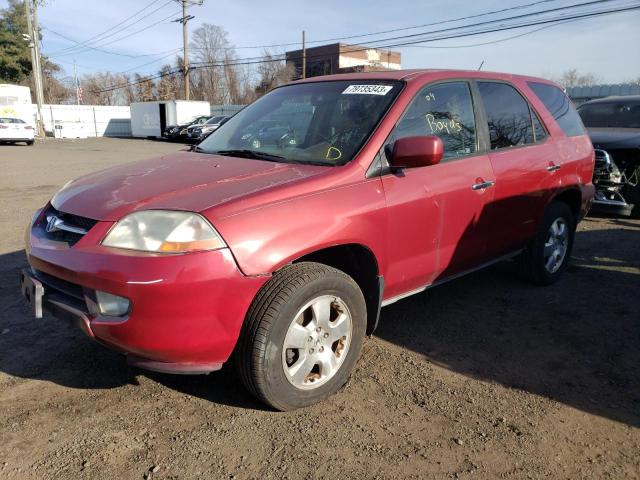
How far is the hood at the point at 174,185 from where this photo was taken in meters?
2.54

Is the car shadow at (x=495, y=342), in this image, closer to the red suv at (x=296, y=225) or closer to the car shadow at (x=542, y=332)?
the car shadow at (x=542, y=332)

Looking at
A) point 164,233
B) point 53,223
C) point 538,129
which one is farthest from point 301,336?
point 538,129

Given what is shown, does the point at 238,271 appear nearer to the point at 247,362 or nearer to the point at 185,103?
the point at 247,362

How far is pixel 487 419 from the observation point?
2725 mm

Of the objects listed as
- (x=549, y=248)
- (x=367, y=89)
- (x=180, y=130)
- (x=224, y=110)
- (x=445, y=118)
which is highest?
(x=367, y=89)

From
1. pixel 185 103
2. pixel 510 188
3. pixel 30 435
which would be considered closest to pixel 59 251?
pixel 30 435

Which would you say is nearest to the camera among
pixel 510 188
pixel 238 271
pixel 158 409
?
pixel 238 271

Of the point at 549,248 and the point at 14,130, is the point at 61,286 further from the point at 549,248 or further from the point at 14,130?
the point at 14,130

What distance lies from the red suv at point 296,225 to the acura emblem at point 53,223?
0.9 inches

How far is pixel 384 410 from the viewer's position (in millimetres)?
2793

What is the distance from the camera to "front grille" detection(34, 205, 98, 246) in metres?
2.57

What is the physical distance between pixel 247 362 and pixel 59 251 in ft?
3.54

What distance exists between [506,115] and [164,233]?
289 cm

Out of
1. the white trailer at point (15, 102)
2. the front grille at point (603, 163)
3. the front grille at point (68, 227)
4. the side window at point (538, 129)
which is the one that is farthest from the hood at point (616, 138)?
the white trailer at point (15, 102)
